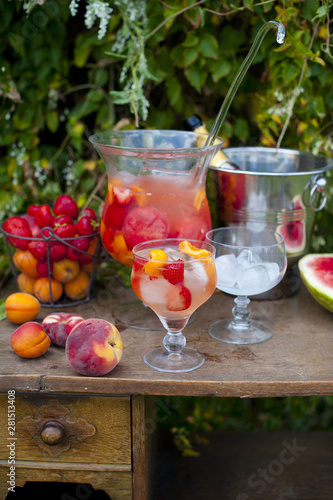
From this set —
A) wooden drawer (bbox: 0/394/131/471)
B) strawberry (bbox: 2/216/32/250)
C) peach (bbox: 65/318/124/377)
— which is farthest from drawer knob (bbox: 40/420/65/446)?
strawberry (bbox: 2/216/32/250)

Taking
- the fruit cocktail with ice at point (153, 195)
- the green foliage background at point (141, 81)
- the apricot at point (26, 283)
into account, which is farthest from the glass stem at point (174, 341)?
the green foliage background at point (141, 81)

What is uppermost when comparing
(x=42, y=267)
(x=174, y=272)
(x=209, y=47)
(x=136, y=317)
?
(x=209, y=47)

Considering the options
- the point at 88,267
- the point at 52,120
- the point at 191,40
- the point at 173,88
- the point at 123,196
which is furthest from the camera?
the point at 52,120

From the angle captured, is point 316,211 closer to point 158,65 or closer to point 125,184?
point 125,184

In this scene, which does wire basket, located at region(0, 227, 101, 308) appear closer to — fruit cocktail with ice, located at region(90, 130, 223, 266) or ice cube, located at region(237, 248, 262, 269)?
fruit cocktail with ice, located at region(90, 130, 223, 266)

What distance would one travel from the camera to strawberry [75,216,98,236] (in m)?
1.31

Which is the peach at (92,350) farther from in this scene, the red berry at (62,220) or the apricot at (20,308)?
the red berry at (62,220)

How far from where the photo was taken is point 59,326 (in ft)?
3.65

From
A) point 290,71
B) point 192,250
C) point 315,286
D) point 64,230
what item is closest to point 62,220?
point 64,230

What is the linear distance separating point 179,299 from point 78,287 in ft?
1.46

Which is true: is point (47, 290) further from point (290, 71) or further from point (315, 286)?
point (290, 71)

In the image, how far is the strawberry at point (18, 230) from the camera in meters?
1.30

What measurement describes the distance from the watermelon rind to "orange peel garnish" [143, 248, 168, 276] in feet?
1.49

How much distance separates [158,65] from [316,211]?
25.7 inches
